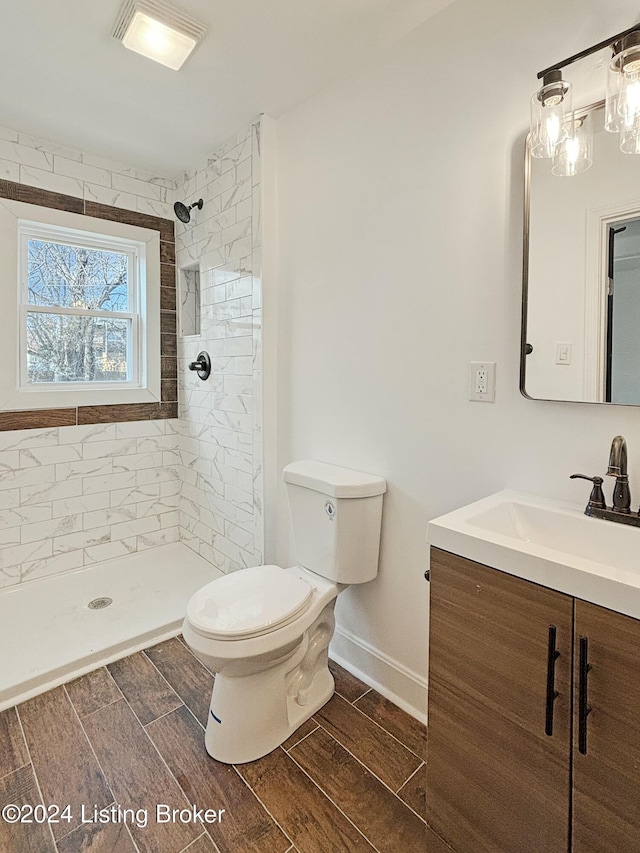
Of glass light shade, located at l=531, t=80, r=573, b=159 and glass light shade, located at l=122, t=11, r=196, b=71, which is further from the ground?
glass light shade, located at l=122, t=11, r=196, b=71

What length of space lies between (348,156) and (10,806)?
8.18 ft

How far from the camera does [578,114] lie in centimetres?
117

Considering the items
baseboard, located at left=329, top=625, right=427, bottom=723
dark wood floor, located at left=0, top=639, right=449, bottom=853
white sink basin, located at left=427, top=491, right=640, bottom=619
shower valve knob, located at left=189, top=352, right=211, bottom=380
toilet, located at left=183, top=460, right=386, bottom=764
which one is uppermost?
shower valve knob, located at left=189, top=352, right=211, bottom=380

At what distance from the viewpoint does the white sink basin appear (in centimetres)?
82

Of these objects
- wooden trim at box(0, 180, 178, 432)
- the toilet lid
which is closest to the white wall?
the toilet lid

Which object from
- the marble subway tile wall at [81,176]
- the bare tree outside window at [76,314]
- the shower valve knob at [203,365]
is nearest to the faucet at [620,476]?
the shower valve knob at [203,365]

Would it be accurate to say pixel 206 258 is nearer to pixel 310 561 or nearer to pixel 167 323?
pixel 167 323

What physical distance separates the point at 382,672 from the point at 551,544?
978 millimetres

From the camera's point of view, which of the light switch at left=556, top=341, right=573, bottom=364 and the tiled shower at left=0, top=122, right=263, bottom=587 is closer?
the light switch at left=556, top=341, right=573, bottom=364

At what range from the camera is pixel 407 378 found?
5.44 feet

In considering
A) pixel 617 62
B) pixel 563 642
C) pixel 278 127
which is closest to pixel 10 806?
pixel 563 642

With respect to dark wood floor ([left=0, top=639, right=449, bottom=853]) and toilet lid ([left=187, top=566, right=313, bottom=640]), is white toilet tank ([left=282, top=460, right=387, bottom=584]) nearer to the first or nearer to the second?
Answer: toilet lid ([left=187, top=566, right=313, bottom=640])

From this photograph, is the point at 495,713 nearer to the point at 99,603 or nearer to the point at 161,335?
the point at 99,603

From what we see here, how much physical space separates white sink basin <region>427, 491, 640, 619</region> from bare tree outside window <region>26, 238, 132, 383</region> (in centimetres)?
245
